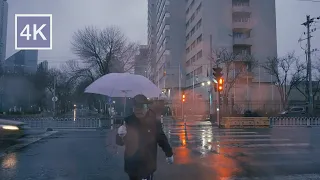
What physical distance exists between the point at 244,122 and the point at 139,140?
831 inches

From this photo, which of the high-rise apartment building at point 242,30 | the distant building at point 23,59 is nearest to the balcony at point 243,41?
the high-rise apartment building at point 242,30

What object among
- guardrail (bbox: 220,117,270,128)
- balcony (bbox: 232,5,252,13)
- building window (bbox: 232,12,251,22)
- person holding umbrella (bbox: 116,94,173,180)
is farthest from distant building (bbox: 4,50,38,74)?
building window (bbox: 232,12,251,22)

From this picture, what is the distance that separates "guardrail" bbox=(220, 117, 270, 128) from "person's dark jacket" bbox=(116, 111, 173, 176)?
20180 mm

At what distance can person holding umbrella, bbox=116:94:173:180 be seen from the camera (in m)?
4.12

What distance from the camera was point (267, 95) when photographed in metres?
52.1

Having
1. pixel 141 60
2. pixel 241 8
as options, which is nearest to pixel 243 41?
pixel 241 8

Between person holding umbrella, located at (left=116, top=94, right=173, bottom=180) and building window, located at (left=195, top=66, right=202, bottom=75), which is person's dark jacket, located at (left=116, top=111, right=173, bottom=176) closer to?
person holding umbrella, located at (left=116, top=94, right=173, bottom=180)

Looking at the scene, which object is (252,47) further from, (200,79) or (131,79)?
(131,79)

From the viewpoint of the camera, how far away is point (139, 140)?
13.6ft

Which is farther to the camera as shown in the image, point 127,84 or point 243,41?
point 243,41

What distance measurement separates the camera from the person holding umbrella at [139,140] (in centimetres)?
412

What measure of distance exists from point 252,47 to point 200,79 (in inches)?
402

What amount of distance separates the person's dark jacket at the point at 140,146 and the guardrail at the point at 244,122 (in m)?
20.2

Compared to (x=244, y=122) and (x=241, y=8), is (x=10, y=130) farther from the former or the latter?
(x=241, y=8)
